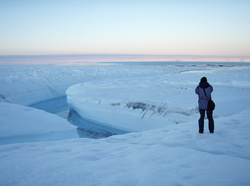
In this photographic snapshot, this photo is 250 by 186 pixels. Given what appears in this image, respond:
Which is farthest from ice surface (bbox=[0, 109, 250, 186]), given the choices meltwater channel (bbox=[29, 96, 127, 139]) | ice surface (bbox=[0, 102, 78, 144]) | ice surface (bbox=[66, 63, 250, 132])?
meltwater channel (bbox=[29, 96, 127, 139])

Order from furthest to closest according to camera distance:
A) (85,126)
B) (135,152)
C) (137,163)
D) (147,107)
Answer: (85,126) < (147,107) < (135,152) < (137,163)

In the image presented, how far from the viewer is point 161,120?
17.5 feet

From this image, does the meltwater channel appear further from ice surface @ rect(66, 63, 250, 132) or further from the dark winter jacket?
the dark winter jacket

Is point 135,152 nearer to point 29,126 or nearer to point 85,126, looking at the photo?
point 29,126

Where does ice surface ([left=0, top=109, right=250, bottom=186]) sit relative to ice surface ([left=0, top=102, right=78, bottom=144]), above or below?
above

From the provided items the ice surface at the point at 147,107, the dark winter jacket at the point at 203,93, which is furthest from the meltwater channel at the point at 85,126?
the dark winter jacket at the point at 203,93

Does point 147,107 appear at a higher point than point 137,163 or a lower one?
lower

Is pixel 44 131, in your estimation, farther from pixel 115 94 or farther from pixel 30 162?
pixel 115 94

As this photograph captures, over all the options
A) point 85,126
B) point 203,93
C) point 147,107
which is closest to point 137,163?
point 203,93

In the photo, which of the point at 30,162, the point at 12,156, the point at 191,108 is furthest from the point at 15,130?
the point at 191,108

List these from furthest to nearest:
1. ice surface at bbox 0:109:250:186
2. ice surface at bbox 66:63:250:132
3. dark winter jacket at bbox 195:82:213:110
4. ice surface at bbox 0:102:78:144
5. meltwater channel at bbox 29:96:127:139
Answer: meltwater channel at bbox 29:96:127:139
ice surface at bbox 66:63:250:132
ice surface at bbox 0:102:78:144
dark winter jacket at bbox 195:82:213:110
ice surface at bbox 0:109:250:186

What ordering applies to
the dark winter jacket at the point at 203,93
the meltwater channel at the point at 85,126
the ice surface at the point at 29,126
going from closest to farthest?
1. the dark winter jacket at the point at 203,93
2. the ice surface at the point at 29,126
3. the meltwater channel at the point at 85,126

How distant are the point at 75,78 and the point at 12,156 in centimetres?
1310

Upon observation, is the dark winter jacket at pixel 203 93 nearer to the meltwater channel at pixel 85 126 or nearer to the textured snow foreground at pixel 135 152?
the textured snow foreground at pixel 135 152
